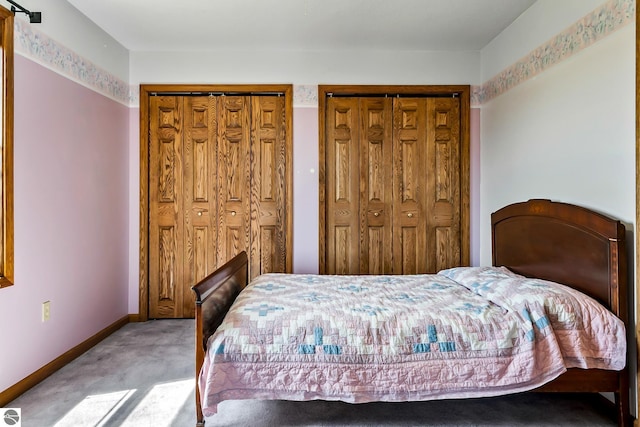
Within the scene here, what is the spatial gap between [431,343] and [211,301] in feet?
3.68

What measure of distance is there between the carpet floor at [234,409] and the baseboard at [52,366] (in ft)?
0.13

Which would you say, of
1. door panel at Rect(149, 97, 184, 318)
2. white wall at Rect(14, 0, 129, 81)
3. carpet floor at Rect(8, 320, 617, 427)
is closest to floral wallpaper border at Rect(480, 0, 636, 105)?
carpet floor at Rect(8, 320, 617, 427)

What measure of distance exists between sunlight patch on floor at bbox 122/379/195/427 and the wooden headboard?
233 cm

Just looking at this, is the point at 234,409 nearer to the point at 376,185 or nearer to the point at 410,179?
the point at 376,185

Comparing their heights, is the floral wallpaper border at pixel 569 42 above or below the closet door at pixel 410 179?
above

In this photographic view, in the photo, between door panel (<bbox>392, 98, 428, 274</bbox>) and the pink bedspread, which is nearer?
the pink bedspread

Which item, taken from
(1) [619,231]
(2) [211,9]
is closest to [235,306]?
(1) [619,231]

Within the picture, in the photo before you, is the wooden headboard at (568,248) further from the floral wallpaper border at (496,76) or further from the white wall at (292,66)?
the white wall at (292,66)

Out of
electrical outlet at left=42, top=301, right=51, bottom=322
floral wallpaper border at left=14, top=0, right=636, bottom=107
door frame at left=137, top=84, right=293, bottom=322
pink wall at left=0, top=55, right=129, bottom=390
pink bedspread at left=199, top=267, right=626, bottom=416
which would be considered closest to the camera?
pink bedspread at left=199, top=267, right=626, bottom=416

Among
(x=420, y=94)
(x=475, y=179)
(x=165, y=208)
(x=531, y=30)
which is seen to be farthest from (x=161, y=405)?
(x=531, y=30)

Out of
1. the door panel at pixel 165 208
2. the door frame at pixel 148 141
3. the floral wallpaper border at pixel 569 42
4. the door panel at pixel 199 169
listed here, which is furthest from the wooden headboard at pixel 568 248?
the door panel at pixel 165 208

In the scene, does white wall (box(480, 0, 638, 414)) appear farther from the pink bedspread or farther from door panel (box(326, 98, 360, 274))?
door panel (box(326, 98, 360, 274))

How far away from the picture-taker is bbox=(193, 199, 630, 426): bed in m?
1.62

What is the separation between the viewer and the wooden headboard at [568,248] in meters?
1.76
